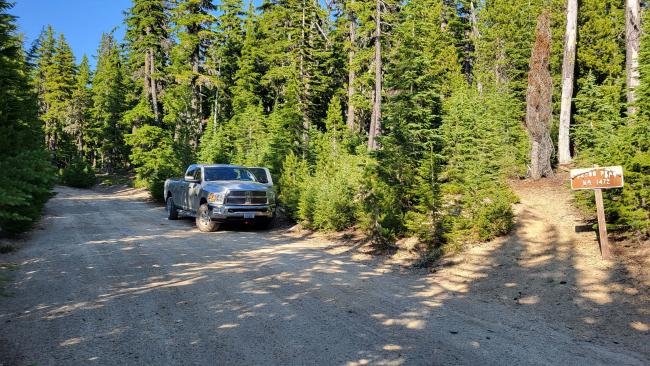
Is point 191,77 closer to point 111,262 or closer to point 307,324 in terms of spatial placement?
point 111,262

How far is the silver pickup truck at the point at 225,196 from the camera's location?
43.1ft

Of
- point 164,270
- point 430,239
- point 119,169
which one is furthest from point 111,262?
point 119,169

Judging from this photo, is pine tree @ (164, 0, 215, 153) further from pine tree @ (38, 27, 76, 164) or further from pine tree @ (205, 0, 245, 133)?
pine tree @ (38, 27, 76, 164)

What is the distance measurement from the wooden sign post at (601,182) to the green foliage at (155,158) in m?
20.7

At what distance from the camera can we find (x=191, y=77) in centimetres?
3133

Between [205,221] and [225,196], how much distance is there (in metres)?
1.28

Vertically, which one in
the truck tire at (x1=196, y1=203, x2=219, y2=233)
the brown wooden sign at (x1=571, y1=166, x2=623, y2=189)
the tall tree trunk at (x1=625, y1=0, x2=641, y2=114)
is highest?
the tall tree trunk at (x1=625, y1=0, x2=641, y2=114)

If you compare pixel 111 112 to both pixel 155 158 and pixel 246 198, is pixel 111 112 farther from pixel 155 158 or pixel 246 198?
pixel 246 198

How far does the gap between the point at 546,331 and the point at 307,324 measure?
2.97 m

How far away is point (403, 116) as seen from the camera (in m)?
10.2

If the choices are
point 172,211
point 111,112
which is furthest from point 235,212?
point 111,112

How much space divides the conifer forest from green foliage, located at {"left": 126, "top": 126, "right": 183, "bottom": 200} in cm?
16

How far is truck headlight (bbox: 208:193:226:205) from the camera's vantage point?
1311 centimetres

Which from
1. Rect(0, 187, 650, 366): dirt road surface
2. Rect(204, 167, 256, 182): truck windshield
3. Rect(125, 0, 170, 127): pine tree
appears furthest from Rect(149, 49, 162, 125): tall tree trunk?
Rect(0, 187, 650, 366): dirt road surface
